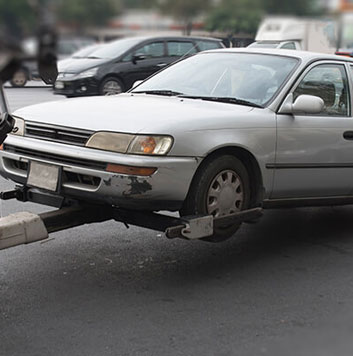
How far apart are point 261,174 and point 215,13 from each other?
9.64ft

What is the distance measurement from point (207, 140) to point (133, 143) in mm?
548

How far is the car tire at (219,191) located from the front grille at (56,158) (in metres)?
0.68

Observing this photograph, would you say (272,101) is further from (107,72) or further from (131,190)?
(107,72)

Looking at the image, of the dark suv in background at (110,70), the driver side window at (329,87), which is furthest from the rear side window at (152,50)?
the driver side window at (329,87)

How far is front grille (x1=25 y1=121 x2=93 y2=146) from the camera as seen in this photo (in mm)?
4660

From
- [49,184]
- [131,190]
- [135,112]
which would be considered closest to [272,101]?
[135,112]

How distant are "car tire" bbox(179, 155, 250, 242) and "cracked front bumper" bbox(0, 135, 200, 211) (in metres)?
0.10

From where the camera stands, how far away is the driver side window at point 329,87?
18.4ft

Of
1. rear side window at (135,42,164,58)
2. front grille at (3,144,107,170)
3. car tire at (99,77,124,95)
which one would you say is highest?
rear side window at (135,42,164,58)

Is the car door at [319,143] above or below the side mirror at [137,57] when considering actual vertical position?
below

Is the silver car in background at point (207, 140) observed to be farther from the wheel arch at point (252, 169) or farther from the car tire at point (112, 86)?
the car tire at point (112, 86)

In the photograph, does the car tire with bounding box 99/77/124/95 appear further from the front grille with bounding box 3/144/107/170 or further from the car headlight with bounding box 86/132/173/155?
the car headlight with bounding box 86/132/173/155

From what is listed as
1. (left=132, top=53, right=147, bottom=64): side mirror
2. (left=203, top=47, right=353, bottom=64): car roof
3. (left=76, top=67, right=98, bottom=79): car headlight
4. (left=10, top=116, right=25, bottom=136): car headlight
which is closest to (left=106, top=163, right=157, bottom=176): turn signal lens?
(left=10, top=116, right=25, bottom=136): car headlight

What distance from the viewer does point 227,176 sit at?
491cm
